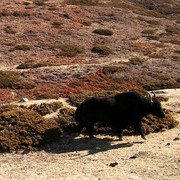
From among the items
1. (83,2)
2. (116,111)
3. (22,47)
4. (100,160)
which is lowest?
(22,47)

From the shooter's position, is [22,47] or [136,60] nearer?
[136,60]

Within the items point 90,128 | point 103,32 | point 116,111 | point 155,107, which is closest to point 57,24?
point 103,32

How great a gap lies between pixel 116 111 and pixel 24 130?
182 inches

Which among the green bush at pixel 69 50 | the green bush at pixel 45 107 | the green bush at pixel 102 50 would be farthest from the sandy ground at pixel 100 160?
the green bush at pixel 102 50

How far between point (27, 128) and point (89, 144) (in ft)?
10.5

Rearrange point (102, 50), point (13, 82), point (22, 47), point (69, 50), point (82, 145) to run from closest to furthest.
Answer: point (82, 145) → point (13, 82) → point (22, 47) → point (69, 50) → point (102, 50)

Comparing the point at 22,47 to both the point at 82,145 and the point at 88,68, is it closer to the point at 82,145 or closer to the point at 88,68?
the point at 88,68

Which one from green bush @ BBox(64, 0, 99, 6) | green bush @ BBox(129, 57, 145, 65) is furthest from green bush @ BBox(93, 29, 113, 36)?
green bush @ BBox(64, 0, 99, 6)

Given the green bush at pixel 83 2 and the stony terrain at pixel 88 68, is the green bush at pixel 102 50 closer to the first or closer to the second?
the stony terrain at pixel 88 68

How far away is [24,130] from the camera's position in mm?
18203

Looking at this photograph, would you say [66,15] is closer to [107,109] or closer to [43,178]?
[107,109]

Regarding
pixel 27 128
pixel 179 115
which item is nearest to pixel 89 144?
pixel 27 128

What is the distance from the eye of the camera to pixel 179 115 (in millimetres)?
22750

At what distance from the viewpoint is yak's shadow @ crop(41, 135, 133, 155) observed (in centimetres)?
1712
